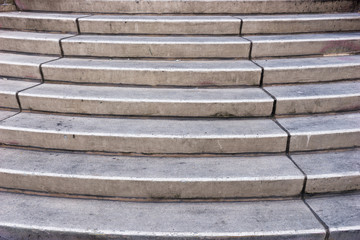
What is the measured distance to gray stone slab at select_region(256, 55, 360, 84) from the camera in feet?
10.5

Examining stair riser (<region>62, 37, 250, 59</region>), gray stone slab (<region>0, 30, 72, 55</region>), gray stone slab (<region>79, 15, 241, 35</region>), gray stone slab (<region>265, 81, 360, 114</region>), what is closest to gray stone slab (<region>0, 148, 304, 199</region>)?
gray stone slab (<region>265, 81, 360, 114</region>)

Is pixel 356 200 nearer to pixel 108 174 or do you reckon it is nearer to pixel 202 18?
pixel 108 174

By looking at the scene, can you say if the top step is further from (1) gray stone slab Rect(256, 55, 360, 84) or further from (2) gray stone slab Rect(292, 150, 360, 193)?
(2) gray stone slab Rect(292, 150, 360, 193)

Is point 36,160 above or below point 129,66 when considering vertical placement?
below

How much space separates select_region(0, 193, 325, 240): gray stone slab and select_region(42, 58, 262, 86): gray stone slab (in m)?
1.52

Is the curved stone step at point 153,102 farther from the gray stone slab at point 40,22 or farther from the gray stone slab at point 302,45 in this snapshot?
the gray stone slab at point 40,22

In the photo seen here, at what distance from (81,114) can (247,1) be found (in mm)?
3048

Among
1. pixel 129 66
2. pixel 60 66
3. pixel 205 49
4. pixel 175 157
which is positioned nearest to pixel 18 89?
pixel 60 66

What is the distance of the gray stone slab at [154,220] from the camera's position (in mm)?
2086

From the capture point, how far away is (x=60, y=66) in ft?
10.5

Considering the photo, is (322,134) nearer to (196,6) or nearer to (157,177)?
(157,177)

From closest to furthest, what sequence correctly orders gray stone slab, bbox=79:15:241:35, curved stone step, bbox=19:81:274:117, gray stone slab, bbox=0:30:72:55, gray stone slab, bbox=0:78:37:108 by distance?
1. curved stone step, bbox=19:81:274:117
2. gray stone slab, bbox=0:78:37:108
3. gray stone slab, bbox=0:30:72:55
4. gray stone slab, bbox=79:15:241:35

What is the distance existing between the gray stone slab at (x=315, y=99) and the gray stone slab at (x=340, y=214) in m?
1.03

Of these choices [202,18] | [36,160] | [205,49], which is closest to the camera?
[36,160]
